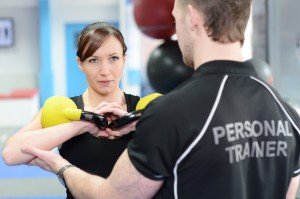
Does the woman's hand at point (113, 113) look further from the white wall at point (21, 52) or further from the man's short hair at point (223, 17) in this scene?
the white wall at point (21, 52)

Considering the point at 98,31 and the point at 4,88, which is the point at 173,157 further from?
the point at 4,88

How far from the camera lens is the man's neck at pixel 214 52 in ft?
3.65

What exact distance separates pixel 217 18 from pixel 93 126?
0.61 meters

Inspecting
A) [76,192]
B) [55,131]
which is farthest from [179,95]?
[55,131]

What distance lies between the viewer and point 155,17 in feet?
10.8

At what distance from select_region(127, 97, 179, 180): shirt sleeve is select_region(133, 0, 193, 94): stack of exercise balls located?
2.17 m

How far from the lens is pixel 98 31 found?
1591 mm

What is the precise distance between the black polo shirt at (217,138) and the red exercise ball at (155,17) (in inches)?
84.9

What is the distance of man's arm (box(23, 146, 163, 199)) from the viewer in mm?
1089

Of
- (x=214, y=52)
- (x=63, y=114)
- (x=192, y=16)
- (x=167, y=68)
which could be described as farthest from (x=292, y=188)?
(x=167, y=68)

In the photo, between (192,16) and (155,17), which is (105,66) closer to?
(192,16)

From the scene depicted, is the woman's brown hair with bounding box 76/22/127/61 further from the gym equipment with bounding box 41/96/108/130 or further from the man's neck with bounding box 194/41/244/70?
the man's neck with bounding box 194/41/244/70

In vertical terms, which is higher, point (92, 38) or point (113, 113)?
point (92, 38)

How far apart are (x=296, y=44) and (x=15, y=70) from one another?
6.66 meters
